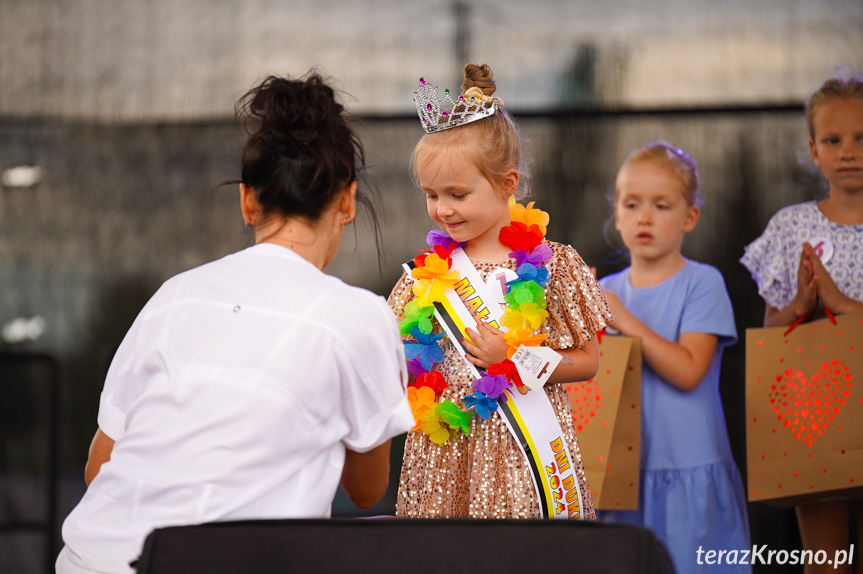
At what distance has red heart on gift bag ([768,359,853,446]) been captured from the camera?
239 cm

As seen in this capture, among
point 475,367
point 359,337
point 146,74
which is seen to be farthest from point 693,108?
point 359,337

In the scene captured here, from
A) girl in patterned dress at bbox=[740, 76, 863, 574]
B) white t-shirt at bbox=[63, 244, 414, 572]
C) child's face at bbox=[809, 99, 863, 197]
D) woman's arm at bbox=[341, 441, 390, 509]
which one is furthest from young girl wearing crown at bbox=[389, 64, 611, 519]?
child's face at bbox=[809, 99, 863, 197]

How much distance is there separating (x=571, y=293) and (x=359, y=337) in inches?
32.3

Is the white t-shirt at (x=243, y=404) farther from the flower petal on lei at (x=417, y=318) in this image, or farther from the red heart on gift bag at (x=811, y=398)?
the red heart on gift bag at (x=811, y=398)

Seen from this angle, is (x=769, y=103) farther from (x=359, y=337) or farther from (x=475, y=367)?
(x=359, y=337)

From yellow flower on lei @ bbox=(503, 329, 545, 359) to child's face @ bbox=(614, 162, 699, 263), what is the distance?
0.92 m

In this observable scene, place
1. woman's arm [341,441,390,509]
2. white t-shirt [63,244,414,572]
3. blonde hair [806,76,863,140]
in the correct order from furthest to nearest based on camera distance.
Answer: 1. blonde hair [806,76,863,140]
2. woman's arm [341,441,390,509]
3. white t-shirt [63,244,414,572]

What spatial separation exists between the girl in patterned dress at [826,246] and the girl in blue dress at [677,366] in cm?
16

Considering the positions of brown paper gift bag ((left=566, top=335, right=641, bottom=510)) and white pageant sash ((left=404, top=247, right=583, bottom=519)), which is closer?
white pageant sash ((left=404, top=247, right=583, bottom=519))

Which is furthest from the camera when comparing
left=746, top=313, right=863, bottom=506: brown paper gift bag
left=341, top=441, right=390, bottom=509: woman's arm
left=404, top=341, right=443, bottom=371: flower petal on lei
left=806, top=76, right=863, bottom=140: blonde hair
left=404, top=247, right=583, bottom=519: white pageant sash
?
left=806, top=76, right=863, bottom=140: blonde hair

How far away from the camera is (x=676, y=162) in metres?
2.69

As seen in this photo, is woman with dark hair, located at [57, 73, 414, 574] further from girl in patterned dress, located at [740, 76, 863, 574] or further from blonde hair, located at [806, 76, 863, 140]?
blonde hair, located at [806, 76, 863, 140]

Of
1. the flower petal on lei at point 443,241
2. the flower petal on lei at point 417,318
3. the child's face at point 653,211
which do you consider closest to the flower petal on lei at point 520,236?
the flower petal on lei at point 443,241

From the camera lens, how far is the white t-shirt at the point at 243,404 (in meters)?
1.13
